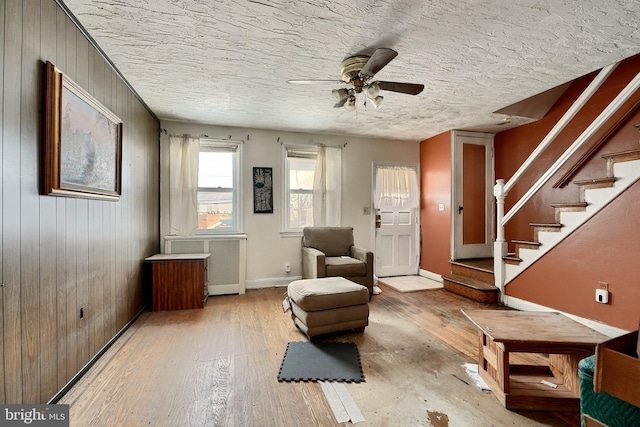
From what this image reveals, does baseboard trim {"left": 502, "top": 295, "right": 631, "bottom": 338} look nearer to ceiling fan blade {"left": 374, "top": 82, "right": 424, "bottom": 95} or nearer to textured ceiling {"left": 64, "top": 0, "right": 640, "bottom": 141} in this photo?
textured ceiling {"left": 64, "top": 0, "right": 640, "bottom": 141}

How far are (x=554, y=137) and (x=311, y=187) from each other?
316 centimetres

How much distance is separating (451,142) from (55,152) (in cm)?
464

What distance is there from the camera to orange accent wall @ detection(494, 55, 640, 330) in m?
2.41

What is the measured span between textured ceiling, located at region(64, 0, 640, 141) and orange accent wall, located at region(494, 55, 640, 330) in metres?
0.87

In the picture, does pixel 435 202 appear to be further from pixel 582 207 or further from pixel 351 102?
pixel 351 102

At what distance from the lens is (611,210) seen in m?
2.53

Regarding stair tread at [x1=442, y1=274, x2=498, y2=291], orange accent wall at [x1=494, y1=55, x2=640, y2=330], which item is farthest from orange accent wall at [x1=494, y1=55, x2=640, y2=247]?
stair tread at [x1=442, y1=274, x2=498, y2=291]

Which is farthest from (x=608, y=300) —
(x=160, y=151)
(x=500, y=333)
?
(x=160, y=151)

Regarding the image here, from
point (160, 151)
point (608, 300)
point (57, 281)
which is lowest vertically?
point (608, 300)

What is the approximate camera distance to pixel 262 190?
432 cm

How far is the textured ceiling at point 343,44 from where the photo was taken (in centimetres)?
174

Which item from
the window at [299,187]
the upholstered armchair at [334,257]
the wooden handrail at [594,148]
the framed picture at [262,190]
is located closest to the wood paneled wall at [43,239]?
the framed picture at [262,190]

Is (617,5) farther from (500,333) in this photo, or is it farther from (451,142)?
→ (451,142)

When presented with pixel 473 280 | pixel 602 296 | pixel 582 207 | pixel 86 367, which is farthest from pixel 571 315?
pixel 86 367
